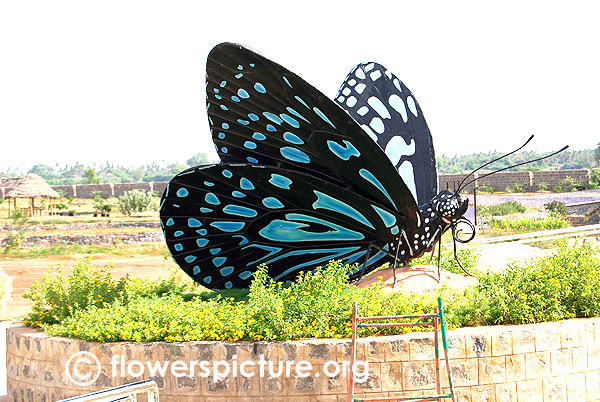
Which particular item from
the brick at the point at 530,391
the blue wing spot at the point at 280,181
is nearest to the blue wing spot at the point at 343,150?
the blue wing spot at the point at 280,181

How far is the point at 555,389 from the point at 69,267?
25.1 meters

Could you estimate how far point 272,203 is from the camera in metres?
8.88

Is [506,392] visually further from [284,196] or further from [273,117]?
[273,117]

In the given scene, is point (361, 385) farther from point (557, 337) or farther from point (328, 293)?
point (557, 337)

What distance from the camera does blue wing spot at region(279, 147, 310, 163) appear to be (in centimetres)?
852

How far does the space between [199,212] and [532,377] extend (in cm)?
473

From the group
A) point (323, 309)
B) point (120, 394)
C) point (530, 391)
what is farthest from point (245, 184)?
point (120, 394)

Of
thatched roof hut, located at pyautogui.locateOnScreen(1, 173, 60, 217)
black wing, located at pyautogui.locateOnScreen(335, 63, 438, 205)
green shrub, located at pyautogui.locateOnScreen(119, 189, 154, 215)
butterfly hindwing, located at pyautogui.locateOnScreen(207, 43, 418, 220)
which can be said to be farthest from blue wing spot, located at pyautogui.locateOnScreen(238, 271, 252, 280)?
green shrub, located at pyautogui.locateOnScreen(119, 189, 154, 215)

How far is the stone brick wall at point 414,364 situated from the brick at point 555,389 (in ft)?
0.04

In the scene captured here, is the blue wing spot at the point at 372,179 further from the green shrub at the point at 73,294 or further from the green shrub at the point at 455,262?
the green shrub at the point at 73,294

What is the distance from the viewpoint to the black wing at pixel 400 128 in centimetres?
994

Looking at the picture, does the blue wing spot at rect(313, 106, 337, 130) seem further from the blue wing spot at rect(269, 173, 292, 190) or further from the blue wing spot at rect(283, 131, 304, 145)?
the blue wing spot at rect(269, 173, 292, 190)

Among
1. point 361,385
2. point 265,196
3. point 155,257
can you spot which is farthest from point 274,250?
point 155,257

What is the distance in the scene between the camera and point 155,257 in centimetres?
3206
